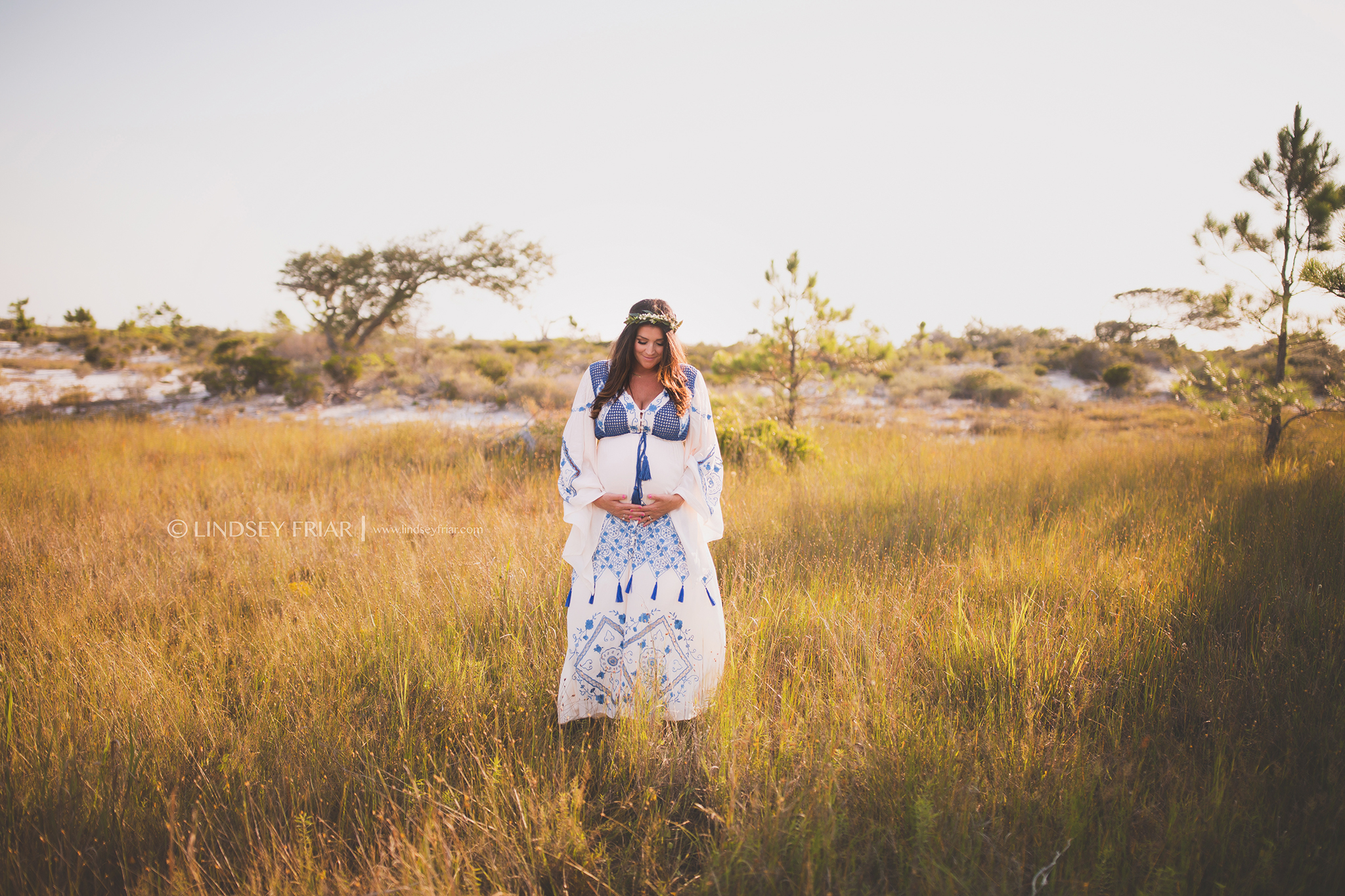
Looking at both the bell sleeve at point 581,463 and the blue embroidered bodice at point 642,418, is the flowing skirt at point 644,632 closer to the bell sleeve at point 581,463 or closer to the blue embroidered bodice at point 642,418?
the bell sleeve at point 581,463

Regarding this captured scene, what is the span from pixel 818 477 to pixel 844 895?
4931mm

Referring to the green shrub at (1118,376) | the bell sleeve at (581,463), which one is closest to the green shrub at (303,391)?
the bell sleeve at (581,463)

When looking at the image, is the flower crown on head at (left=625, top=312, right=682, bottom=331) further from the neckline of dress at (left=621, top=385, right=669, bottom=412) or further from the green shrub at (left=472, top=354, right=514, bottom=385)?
the green shrub at (left=472, top=354, right=514, bottom=385)

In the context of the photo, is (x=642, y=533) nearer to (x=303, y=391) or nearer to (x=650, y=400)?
(x=650, y=400)

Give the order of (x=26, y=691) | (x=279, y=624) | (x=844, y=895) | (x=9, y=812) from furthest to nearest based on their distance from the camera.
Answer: (x=279, y=624), (x=26, y=691), (x=9, y=812), (x=844, y=895)

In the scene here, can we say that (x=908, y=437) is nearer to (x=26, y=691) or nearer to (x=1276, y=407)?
(x=1276, y=407)

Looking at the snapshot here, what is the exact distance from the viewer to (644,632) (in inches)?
96.3

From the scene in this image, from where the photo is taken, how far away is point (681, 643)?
2.44 m

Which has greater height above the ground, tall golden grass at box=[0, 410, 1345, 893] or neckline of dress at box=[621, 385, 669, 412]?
neckline of dress at box=[621, 385, 669, 412]

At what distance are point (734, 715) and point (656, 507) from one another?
992 millimetres

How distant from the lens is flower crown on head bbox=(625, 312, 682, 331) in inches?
98.1

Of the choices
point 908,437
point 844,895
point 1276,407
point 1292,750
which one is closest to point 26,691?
point 844,895

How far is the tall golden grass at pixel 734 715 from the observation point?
178 centimetres

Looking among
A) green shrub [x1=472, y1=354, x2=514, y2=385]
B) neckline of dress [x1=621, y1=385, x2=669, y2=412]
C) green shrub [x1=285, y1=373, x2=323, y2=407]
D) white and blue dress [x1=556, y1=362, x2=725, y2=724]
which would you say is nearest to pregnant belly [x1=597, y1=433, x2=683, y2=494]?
white and blue dress [x1=556, y1=362, x2=725, y2=724]
